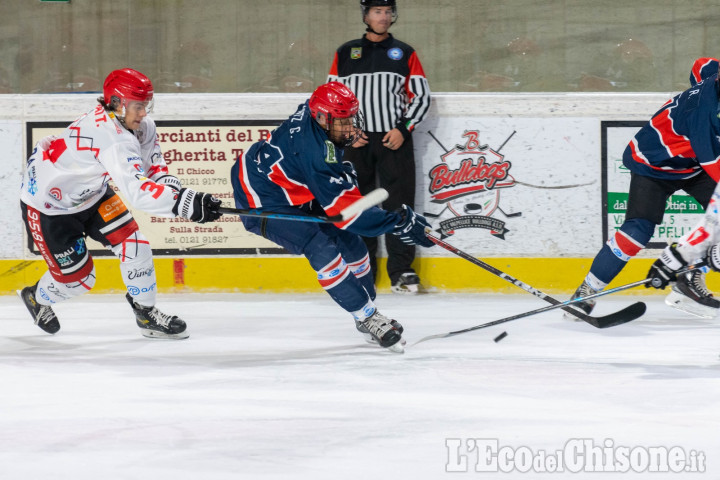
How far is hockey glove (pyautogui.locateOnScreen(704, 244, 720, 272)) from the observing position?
2867 millimetres

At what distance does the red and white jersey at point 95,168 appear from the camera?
10.3 ft

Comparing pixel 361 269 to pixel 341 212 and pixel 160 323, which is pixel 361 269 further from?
pixel 160 323

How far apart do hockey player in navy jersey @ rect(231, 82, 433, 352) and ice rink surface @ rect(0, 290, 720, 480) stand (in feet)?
0.75

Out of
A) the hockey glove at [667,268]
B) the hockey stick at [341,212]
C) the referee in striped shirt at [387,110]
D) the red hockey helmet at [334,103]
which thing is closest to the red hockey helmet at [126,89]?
the hockey stick at [341,212]

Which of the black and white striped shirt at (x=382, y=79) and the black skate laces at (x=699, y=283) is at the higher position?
the black and white striped shirt at (x=382, y=79)

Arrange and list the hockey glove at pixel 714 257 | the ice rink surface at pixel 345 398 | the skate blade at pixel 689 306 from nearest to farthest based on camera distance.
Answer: the ice rink surface at pixel 345 398
the hockey glove at pixel 714 257
the skate blade at pixel 689 306

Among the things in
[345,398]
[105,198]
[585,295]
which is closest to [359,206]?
[345,398]

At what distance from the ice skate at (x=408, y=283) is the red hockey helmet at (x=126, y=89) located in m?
1.79

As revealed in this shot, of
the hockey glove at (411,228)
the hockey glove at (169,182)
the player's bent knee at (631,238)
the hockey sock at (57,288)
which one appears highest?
the hockey glove at (169,182)

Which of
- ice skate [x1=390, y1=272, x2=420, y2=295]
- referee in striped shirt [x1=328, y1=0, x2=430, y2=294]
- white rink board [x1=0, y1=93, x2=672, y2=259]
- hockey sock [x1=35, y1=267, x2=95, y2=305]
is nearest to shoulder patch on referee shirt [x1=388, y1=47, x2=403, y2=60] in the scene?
referee in striped shirt [x1=328, y1=0, x2=430, y2=294]

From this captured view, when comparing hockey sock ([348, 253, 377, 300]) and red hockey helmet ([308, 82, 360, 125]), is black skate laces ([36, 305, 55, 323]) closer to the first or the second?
hockey sock ([348, 253, 377, 300])

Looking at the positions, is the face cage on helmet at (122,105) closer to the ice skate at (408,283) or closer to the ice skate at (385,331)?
the ice skate at (385,331)

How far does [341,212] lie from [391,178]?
1650 millimetres

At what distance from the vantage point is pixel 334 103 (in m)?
3.07
